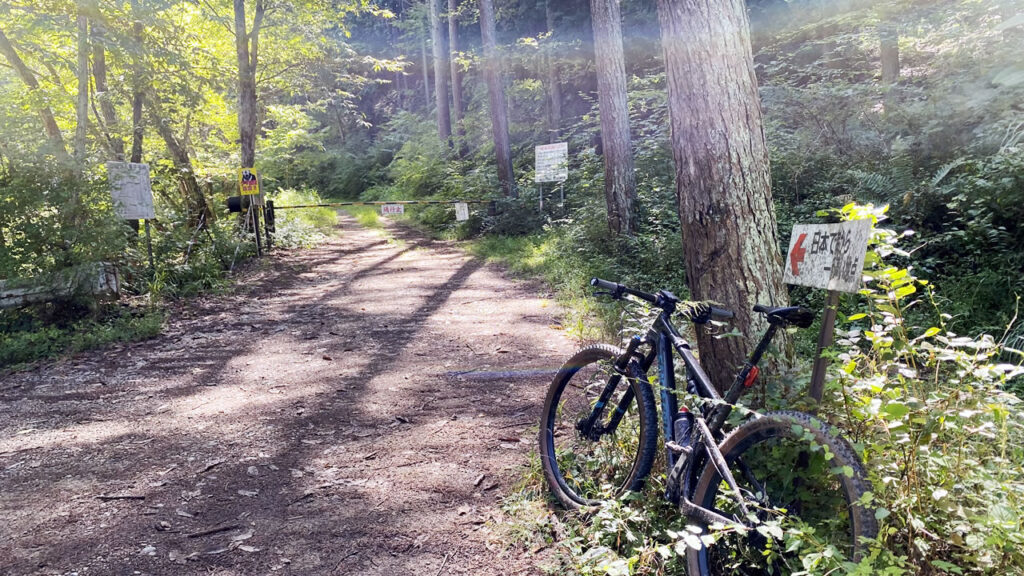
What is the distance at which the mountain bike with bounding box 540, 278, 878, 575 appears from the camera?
6.54 ft

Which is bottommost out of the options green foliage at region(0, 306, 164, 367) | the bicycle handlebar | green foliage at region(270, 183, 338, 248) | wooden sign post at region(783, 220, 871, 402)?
green foliage at region(0, 306, 164, 367)

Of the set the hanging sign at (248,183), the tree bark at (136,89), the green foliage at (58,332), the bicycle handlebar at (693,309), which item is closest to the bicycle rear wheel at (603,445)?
the bicycle handlebar at (693,309)

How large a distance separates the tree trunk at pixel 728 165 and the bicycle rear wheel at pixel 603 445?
1.89 feet

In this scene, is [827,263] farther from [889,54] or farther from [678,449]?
[889,54]

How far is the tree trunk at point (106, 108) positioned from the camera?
10.5m

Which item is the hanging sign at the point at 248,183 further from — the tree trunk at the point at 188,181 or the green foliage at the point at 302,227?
the green foliage at the point at 302,227

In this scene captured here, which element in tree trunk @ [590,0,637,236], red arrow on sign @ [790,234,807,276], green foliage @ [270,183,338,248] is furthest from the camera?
green foliage @ [270,183,338,248]

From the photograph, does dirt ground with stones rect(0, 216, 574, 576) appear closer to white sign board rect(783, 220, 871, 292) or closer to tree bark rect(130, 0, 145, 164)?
white sign board rect(783, 220, 871, 292)

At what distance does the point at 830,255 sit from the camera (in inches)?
91.7

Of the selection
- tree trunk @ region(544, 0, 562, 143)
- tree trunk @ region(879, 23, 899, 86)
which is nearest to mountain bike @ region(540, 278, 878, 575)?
tree trunk @ region(879, 23, 899, 86)

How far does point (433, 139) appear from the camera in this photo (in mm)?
29984

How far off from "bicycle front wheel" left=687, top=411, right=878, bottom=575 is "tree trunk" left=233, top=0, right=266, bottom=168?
14.4 m

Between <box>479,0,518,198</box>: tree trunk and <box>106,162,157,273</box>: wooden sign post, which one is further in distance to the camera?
<box>479,0,518,198</box>: tree trunk

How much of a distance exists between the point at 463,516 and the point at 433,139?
2816 cm
